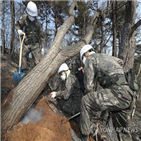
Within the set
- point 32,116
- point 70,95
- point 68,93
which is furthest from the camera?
point 70,95

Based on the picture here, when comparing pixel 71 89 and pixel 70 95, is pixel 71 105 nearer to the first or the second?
pixel 70 95

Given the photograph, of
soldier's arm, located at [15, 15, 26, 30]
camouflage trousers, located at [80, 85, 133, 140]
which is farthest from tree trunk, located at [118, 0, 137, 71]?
soldier's arm, located at [15, 15, 26, 30]

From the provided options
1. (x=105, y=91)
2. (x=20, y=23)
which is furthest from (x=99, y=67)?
(x=20, y=23)

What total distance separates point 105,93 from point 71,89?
119 centimetres

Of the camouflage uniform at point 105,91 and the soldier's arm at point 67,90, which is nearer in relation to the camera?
the camouflage uniform at point 105,91

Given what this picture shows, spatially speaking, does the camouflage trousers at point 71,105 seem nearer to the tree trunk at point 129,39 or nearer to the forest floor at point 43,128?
the forest floor at point 43,128

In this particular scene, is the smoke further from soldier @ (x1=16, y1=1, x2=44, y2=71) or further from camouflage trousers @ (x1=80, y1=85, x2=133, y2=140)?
soldier @ (x1=16, y1=1, x2=44, y2=71)

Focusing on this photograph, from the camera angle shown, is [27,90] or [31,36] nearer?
[27,90]

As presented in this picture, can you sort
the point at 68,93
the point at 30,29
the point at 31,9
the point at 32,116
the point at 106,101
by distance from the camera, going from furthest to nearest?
the point at 30,29, the point at 31,9, the point at 68,93, the point at 32,116, the point at 106,101

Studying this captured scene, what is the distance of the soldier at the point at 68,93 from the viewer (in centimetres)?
291

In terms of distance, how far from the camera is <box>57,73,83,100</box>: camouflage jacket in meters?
2.86

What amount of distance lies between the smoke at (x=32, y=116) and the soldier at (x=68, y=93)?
0.60 metres

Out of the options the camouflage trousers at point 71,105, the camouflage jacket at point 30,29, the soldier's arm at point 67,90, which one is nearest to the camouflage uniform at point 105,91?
the soldier's arm at point 67,90

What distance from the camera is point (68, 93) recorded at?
286cm
